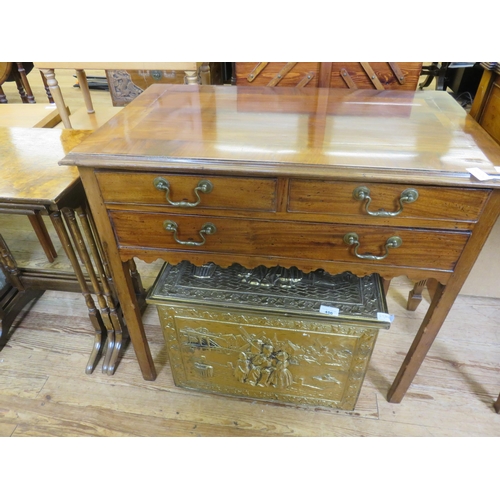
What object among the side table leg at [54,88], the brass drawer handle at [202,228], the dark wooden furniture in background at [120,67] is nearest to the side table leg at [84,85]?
the dark wooden furniture in background at [120,67]

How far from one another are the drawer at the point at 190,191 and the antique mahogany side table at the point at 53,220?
227 mm

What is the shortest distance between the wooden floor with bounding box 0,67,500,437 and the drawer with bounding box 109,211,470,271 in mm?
636

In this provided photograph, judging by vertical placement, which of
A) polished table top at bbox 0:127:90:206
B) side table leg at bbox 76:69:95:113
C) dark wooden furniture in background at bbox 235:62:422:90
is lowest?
side table leg at bbox 76:69:95:113

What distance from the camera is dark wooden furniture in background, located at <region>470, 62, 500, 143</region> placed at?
105 centimetres

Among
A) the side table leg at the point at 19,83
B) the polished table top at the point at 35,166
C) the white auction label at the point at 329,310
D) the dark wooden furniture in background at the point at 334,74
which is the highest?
the dark wooden furniture in background at the point at 334,74

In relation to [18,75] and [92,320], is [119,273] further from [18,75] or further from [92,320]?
[18,75]

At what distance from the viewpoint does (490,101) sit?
1090mm

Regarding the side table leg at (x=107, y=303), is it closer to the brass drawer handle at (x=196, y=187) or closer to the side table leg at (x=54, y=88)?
the brass drawer handle at (x=196, y=187)

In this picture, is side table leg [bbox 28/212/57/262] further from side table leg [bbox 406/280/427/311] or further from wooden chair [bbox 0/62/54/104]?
wooden chair [bbox 0/62/54/104]

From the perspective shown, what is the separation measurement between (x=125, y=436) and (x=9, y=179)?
865 mm

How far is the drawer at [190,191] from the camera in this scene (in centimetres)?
77

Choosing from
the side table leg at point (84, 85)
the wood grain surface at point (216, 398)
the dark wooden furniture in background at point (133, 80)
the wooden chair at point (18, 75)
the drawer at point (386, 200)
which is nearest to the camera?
the drawer at point (386, 200)

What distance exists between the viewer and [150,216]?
858mm

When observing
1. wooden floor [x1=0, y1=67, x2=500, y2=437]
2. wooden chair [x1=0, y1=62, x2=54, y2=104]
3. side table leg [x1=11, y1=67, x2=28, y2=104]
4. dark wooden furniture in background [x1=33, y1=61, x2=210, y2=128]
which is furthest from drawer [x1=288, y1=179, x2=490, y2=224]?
side table leg [x1=11, y1=67, x2=28, y2=104]
